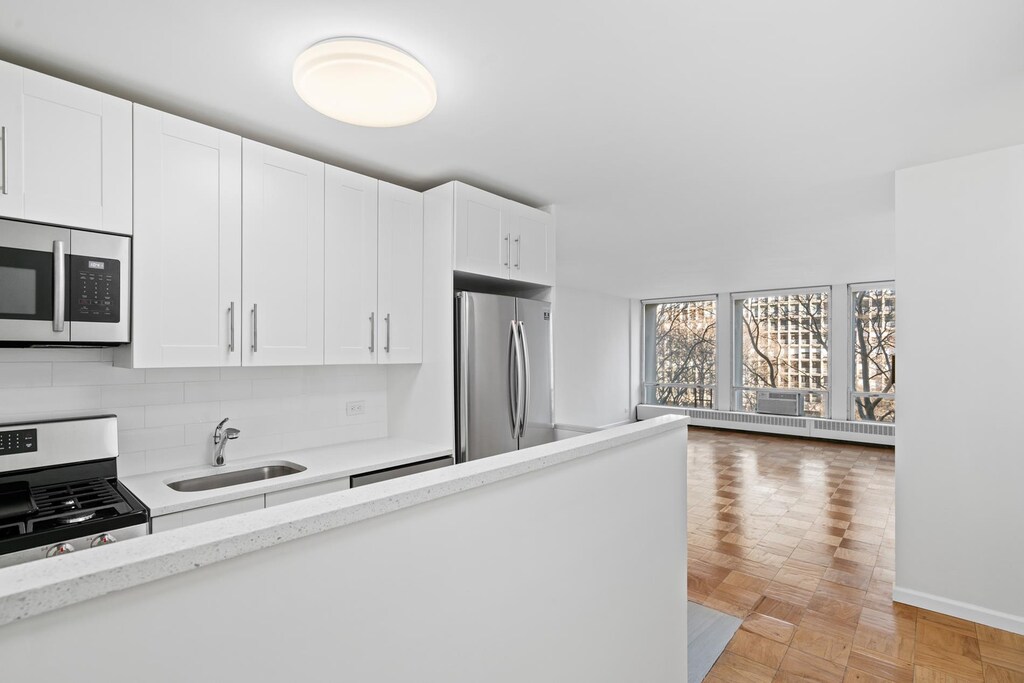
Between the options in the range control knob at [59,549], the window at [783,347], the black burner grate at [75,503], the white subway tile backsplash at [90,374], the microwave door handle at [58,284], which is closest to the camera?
the range control knob at [59,549]

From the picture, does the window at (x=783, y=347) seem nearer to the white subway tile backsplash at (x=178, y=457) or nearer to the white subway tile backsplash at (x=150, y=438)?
the white subway tile backsplash at (x=178, y=457)

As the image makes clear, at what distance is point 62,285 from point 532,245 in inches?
91.9

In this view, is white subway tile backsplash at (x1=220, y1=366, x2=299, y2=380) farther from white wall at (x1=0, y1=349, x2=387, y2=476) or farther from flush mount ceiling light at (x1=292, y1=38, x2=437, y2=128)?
flush mount ceiling light at (x1=292, y1=38, x2=437, y2=128)

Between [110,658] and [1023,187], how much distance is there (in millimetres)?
3746

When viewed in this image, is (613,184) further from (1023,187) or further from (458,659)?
(458,659)

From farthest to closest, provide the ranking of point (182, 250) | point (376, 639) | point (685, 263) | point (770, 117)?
point (685, 263) < point (770, 117) < point (182, 250) < point (376, 639)

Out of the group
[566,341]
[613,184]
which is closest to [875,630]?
[613,184]

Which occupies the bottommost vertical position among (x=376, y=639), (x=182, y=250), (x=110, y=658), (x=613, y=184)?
(x=376, y=639)

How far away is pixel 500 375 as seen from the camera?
2.99 meters

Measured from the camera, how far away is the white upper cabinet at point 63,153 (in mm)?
1687

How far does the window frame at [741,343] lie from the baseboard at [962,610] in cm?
551

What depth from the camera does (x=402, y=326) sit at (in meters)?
2.87

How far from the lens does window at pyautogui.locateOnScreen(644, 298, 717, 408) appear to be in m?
8.93

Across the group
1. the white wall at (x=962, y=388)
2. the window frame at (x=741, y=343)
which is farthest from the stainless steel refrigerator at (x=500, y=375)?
the window frame at (x=741, y=343)
